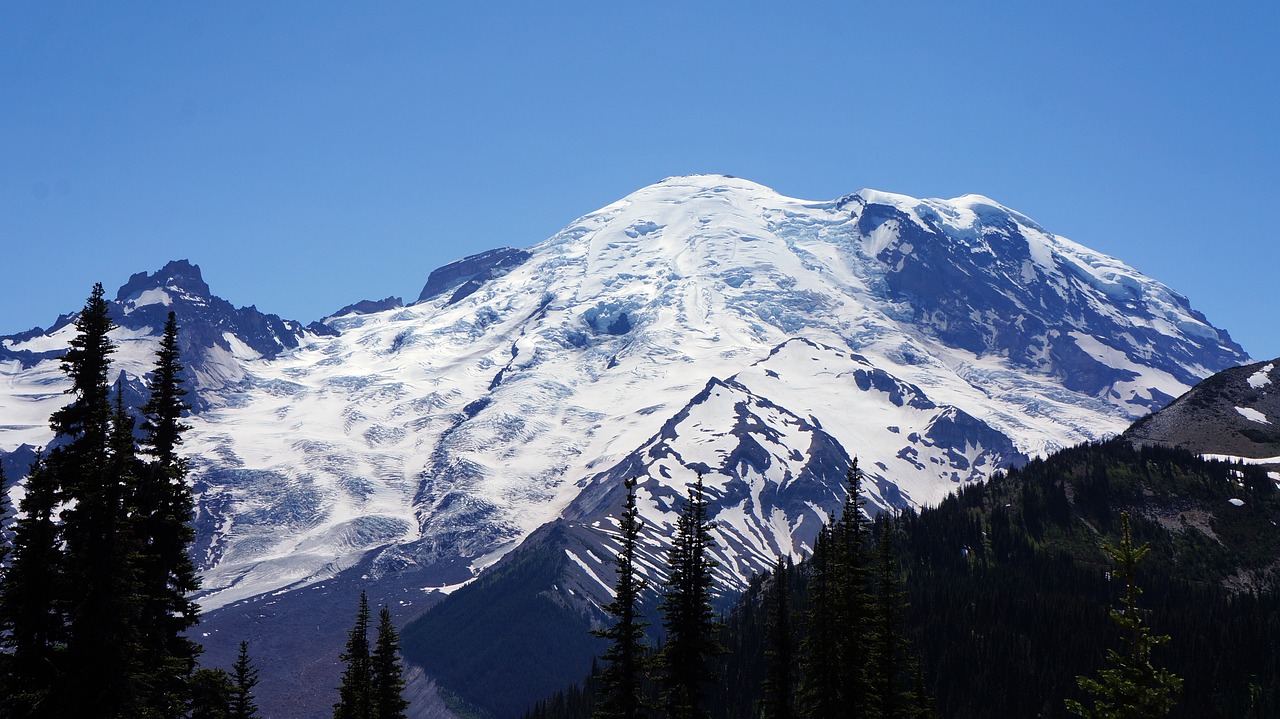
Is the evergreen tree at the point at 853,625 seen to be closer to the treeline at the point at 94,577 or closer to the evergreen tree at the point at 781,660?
the evergreen tree at the point at 781,660

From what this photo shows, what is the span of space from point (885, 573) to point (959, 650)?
5340 inches

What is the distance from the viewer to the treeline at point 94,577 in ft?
103

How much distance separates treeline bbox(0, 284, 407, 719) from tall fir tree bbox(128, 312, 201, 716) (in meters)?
0.07

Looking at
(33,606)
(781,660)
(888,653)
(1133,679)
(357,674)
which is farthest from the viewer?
(357,674)

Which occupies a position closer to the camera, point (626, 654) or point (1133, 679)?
point (1133, 679)

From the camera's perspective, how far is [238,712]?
2361 inches

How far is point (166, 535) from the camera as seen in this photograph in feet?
137

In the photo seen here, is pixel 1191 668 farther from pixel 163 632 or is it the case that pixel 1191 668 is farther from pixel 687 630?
pixel 163 632

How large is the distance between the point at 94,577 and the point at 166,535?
411 inches

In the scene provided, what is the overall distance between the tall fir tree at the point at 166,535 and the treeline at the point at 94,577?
68 millimetres

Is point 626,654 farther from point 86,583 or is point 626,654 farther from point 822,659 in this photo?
point 86,583

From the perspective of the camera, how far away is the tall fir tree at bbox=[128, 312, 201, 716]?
39531mm

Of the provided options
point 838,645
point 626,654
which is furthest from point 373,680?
point 838,645

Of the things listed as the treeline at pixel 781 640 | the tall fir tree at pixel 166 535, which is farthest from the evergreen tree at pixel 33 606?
the treeline at pixel 781 640
